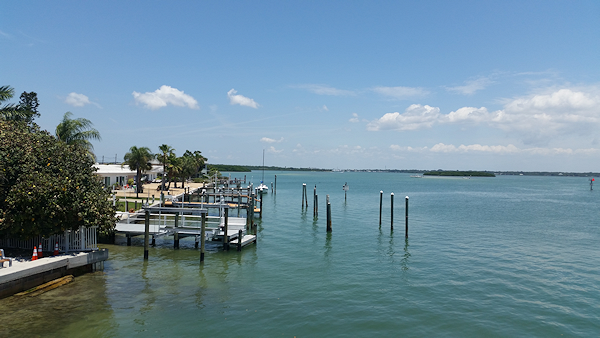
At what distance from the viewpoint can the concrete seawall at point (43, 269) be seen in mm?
15055

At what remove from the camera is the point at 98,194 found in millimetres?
19828

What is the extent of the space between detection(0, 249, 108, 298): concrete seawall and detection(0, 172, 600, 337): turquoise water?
2.16 ft

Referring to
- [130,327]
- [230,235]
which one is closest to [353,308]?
[130,327]

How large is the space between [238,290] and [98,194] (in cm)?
874

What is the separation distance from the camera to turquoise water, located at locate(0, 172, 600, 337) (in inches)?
575

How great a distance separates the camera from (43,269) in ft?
54.2

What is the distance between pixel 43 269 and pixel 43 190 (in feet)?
11.1

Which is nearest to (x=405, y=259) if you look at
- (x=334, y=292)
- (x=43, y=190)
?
(x=334, y=292)

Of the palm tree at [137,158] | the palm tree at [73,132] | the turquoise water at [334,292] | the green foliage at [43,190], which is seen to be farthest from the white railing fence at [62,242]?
the palm tree at [137,158]

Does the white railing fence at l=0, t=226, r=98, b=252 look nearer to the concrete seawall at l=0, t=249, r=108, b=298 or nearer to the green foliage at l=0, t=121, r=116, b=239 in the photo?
the concrete seawall at l=0, t=249, r=108, b=298

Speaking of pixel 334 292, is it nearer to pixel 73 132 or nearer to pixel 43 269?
pixel 43 269

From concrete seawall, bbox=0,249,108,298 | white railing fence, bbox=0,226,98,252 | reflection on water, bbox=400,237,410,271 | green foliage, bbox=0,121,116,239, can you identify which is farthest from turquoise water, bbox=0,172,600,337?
green foliage, bbox=0,121,116,239

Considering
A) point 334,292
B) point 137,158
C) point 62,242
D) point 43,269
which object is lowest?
point 334,292

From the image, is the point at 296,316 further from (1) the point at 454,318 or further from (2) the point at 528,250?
(2) the point at 528,250
